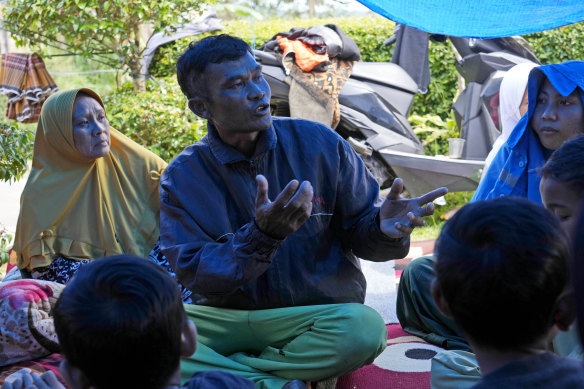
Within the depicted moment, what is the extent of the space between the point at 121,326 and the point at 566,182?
1412 mm

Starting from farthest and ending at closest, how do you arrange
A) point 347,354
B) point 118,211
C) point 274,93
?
1. point 274,93
2. point 118,211
3. point 347,354

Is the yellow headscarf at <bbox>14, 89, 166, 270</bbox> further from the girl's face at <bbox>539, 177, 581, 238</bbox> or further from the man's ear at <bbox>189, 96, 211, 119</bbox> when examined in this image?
the girl's face at <bbox>539, 177, 581, 238</bbox>

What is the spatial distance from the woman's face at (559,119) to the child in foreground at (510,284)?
1707mm

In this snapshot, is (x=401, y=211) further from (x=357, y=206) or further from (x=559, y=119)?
(x=559, y=119)

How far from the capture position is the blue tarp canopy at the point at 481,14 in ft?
12.3

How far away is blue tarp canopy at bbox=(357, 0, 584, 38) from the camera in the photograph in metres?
3.75

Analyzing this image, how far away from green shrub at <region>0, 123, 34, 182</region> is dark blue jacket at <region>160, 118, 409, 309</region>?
204 cm

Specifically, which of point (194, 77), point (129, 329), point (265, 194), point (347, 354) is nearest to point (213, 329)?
point (347, 354)

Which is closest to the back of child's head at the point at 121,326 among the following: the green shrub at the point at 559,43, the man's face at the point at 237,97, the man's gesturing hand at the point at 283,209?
the man's gesturing hand at the point at 283,209

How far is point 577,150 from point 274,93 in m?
5.47

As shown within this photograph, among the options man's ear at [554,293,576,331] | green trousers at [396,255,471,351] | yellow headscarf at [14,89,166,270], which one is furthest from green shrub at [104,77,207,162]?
man's ear at [554,293,576,331]

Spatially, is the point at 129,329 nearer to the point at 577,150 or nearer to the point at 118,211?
the point at 577,150

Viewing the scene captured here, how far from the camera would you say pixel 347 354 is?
269 cm

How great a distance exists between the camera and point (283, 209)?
2309mm
